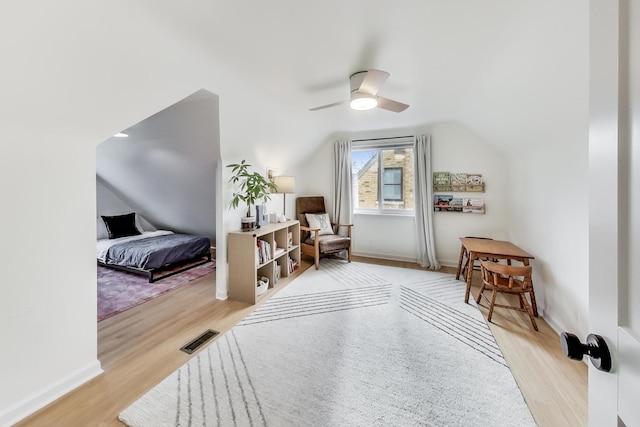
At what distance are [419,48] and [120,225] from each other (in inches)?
208

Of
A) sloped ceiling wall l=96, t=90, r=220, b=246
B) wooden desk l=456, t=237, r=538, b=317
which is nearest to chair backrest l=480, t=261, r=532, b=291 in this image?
wooden desk l=456, t=237, r=538, b=317

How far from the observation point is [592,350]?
0.54 m

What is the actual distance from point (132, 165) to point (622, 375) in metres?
4.93

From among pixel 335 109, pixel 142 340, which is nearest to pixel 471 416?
pixel 142 340

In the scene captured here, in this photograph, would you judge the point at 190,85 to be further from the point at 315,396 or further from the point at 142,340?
the point at 315,396

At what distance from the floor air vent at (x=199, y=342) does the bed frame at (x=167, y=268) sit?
1.80 metres

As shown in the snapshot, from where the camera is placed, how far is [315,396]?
1511 mm

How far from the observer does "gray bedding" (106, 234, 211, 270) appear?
3.47 m

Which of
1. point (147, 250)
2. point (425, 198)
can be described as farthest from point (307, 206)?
point (147, 250)

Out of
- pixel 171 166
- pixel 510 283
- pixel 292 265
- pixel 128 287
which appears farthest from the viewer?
pixel 292 265

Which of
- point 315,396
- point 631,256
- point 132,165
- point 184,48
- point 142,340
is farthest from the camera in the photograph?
point 132,165

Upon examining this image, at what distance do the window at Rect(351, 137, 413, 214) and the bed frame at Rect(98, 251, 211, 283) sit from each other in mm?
2903

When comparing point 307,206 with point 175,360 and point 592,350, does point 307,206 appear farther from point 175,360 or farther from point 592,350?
point 592,350

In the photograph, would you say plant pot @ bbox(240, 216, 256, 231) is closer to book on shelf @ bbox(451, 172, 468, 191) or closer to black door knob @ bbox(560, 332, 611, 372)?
black door knob @ bbox(560, 332, 611, 372)
